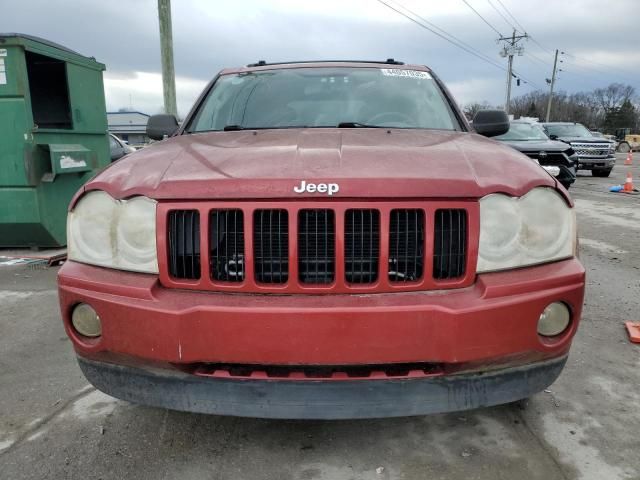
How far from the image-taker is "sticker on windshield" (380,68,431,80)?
3.49 m

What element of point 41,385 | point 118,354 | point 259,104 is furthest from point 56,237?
point 118,354

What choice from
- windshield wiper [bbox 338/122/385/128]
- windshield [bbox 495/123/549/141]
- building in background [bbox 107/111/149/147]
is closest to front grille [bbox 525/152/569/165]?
windshield [bbox 495/123/549/141]

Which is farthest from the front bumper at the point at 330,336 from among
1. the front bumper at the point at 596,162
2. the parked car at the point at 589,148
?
the front bumper at the point at 596,162

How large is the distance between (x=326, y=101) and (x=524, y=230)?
5.63 ft

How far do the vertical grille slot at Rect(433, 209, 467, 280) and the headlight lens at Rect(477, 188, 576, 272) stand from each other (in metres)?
0.07

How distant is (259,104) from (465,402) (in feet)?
7.16

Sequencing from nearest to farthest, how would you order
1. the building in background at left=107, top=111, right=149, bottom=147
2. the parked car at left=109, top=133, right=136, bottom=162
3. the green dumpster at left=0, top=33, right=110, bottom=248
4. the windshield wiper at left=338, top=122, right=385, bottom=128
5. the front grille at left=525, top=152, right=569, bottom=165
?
the windshield wiper at left=338, top=122, right=385, bottom=128
the green dumpster at left=0, top=33, right=110, bottom=248
the parked car at left=109, top=133, right=136, bottom=162
the front grille at left=525, top=152, right=569, bottom=165
the building in background at left=107, top=111, right=149, bottom=147

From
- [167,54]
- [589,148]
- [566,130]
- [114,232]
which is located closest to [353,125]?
[114,232]

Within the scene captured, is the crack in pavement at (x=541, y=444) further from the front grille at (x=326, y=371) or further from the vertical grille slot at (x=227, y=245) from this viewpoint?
the vertical grille slot at (x=227, y=245)

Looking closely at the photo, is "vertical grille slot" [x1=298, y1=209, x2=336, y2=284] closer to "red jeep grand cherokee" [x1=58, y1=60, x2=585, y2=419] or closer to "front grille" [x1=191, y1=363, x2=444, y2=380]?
"red jeep grand cherokee" [x1=58, y1=60, x2=585, y2=419]

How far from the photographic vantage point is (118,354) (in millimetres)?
1964

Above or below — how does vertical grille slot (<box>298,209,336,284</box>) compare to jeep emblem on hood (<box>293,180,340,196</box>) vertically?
below

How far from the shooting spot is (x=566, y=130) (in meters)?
18.9

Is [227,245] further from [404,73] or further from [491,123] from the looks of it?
[491,123]
